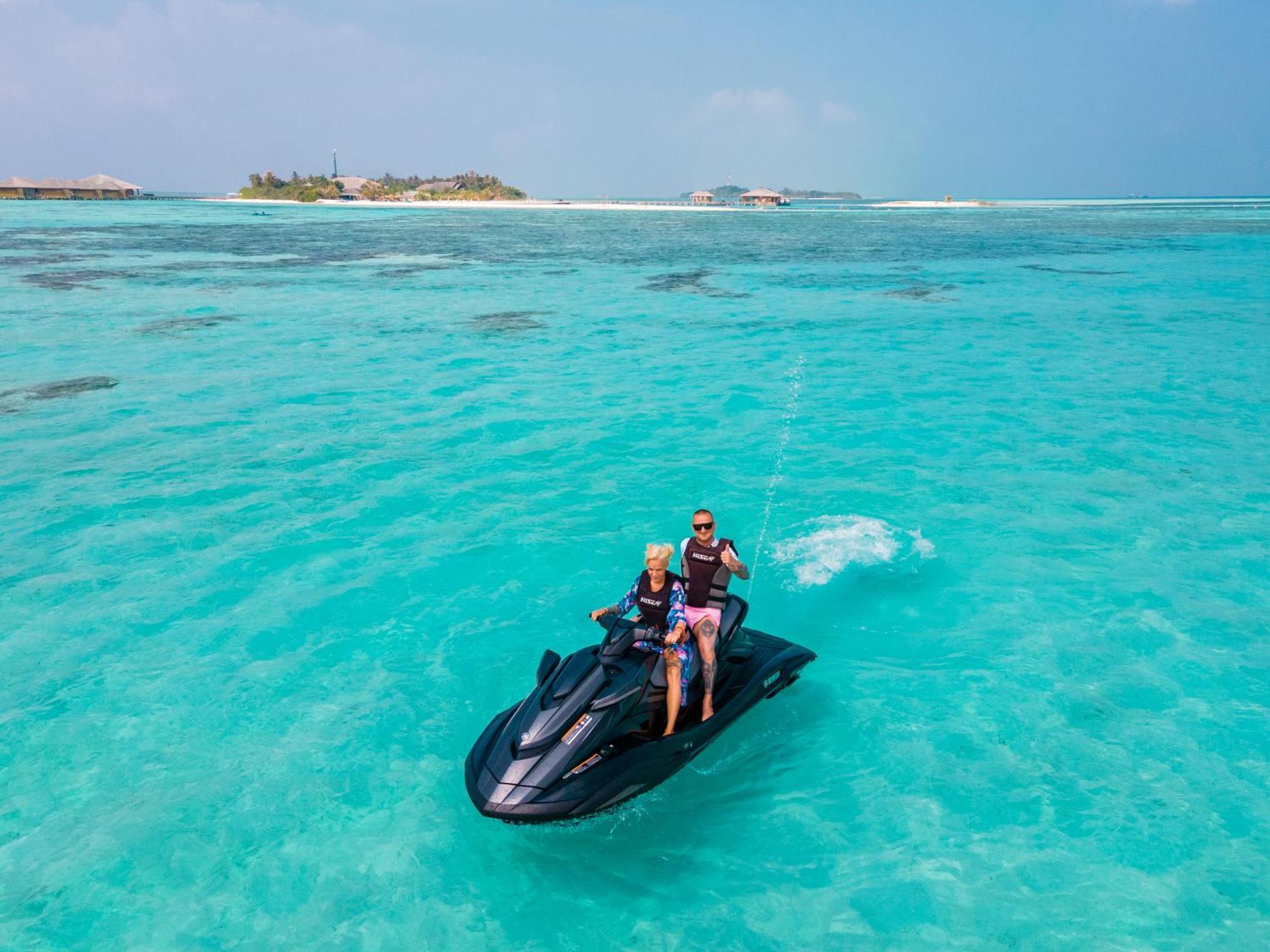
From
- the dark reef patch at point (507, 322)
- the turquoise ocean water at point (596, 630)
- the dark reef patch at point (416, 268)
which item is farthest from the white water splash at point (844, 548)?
the dark reef patch at point (416, 268)

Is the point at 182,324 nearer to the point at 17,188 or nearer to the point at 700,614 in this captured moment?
the point at 700,614

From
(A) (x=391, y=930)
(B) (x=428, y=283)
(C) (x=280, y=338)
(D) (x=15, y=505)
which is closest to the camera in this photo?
(A) (x=391, y=930)

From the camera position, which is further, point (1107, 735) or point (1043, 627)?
point (1043, 627)

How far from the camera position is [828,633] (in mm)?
9836

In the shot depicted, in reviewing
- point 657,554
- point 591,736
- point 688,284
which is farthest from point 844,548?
point 688,284

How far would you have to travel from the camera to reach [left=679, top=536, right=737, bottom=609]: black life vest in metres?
7.35

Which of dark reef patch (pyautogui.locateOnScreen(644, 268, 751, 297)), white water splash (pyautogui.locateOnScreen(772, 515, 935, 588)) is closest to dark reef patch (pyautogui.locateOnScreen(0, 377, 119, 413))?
white water splash (pyautogui.locateOnScreen(772, 515, 935, 588))

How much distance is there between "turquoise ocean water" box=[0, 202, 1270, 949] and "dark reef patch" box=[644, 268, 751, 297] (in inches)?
534

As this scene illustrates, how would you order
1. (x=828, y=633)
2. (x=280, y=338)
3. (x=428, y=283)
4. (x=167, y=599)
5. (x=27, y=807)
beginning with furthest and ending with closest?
(x=428, y=283)
(x=280, y=338)
(x=167, y=599)
(x=828, y=633)
(x=27, y=807)

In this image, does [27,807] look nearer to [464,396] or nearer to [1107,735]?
[1107,735]

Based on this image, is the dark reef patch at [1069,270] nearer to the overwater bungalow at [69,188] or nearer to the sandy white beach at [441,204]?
the sandy white beach at [441,204]

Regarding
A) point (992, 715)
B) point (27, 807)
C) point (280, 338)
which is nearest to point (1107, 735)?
point (992, 715)

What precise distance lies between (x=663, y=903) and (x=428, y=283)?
1517 inches

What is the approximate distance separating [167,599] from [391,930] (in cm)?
638
